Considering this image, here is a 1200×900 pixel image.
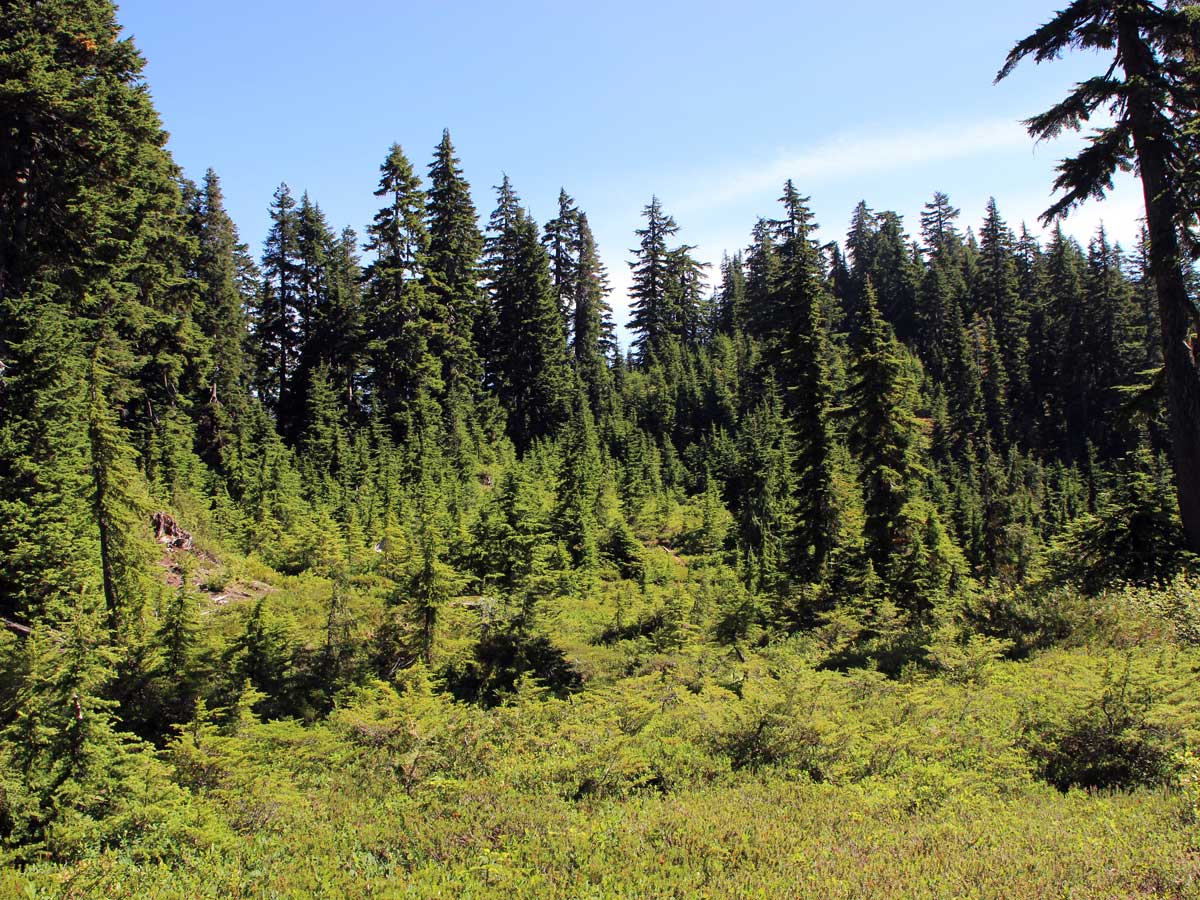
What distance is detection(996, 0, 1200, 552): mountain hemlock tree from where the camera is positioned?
1502 cm

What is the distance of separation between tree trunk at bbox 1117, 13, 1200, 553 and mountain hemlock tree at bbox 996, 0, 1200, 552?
18 mm

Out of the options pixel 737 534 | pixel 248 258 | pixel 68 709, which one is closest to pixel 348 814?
pixel 68 709

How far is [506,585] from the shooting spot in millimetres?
22594

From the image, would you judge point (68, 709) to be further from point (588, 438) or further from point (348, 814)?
point (588, 438)

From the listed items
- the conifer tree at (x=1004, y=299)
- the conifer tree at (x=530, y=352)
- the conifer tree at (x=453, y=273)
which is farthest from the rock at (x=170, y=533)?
the conifer tree at (x=1004, y=299)

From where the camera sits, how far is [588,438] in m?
40.4

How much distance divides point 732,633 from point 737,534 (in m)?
12.8

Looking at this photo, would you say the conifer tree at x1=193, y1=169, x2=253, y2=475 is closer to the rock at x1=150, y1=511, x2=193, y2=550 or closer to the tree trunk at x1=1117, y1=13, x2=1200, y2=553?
the rock at x1=150, y1=511, x2=193, y2=550

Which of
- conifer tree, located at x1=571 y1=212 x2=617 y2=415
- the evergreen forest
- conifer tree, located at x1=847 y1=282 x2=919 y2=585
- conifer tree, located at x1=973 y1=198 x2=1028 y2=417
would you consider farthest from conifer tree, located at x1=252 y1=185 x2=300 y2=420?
conifer tree, located at x1=973 y1=198 x2=1028 y2=417

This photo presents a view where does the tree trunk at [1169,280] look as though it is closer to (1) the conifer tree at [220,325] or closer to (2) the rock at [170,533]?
(2) the rock at [170,533]

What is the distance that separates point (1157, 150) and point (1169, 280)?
290 cm

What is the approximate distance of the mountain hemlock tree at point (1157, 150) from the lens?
49.3ft

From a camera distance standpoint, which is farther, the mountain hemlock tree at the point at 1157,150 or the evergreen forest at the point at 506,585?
the mountain hemlock tree at the point at 1157,150

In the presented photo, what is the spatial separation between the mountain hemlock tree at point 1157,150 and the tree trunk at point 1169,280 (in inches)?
0.7
